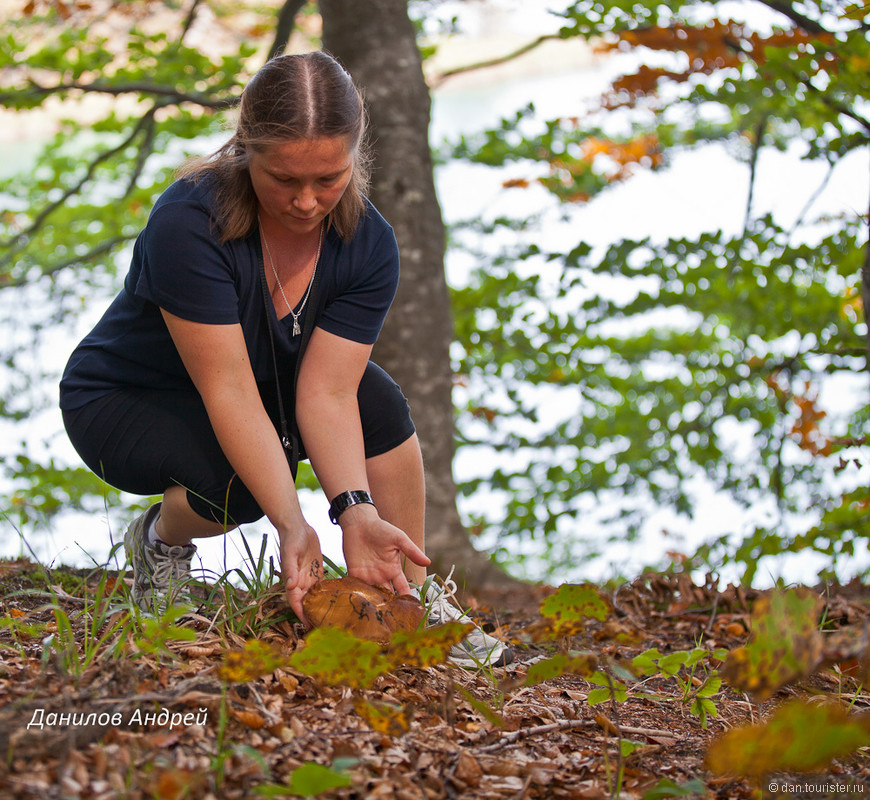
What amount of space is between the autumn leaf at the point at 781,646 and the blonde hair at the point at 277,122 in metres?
1.43

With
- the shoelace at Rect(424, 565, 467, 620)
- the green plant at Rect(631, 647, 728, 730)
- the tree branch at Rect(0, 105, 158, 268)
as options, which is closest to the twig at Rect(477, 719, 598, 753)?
the green plant at Rect(631, 647, 728, 730)

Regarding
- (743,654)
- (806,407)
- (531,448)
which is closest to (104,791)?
(743,654)

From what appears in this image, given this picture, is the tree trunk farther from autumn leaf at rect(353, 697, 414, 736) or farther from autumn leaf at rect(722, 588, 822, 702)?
autumn leaf at rect(722, 588, 822, 702)

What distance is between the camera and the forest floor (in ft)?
3.85

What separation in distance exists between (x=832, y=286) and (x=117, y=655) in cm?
616

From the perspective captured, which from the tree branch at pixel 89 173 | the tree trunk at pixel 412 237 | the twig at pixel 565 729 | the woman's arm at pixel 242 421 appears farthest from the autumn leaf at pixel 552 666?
the tree branch at pixel 89 173

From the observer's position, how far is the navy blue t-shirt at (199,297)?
195 centimetres

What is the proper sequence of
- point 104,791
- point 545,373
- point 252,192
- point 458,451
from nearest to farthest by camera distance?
point 104,791 → point 252,192 → point 545,373 → point 458,451

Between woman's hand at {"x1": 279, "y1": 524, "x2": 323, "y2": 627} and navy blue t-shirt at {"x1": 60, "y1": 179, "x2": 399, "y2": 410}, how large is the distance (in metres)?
0.57

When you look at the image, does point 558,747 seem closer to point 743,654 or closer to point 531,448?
point 743,654

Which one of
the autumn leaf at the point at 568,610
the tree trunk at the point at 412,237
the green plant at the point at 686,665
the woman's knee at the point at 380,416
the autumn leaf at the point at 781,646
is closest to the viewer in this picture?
the autumn leaf at the point at 781,646

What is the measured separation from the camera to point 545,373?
567 centimetres

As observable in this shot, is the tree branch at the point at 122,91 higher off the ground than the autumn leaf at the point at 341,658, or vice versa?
the tree branch at the point at 122,91

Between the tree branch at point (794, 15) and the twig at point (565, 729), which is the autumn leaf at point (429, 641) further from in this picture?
the tree branch at point (794, 15)
